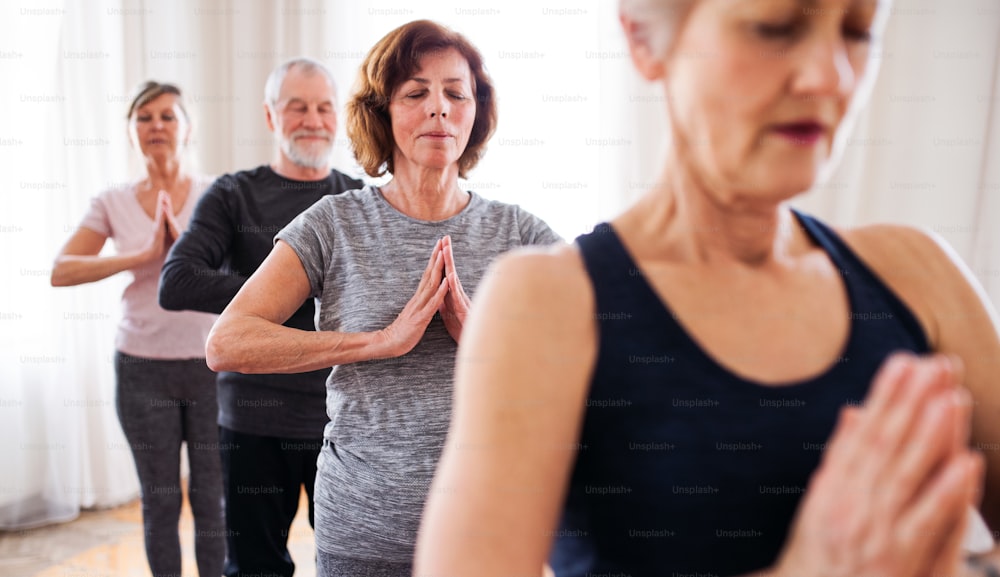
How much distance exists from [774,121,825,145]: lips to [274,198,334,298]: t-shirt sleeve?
1.05 m

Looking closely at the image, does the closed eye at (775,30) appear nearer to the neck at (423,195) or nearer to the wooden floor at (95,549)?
the neck at (423,195)

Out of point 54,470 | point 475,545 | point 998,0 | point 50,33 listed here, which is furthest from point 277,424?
point 998,0

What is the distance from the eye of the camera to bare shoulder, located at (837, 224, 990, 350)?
0.75 meters

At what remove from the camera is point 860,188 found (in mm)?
3926

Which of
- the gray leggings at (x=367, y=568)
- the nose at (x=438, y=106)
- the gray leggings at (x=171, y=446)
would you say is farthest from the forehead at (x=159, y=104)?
the gray leggings at (x=367, y=568)

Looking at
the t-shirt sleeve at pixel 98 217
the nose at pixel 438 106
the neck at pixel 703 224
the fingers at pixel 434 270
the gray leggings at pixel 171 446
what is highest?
the nose at pixel 438 106

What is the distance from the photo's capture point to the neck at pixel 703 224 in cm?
72

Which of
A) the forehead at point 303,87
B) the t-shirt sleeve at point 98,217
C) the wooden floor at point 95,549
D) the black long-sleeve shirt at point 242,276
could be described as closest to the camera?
the black long-sleeve shirt at point 242,276

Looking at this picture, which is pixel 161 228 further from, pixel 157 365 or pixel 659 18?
pixel 659 18

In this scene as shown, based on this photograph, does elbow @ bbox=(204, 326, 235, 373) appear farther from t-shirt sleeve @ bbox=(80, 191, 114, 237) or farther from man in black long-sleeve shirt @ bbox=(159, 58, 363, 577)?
t-shirt sleeve @ bbox=(80, 191, 114, 237)

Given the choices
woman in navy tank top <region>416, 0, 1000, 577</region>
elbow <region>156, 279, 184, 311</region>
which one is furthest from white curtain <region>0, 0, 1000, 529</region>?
woman in navy tank top <region>416, 0, 1000, 577</region>

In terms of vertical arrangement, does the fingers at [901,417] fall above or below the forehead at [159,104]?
below

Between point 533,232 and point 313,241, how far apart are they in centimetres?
43

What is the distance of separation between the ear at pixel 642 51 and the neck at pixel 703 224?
0.08 m
